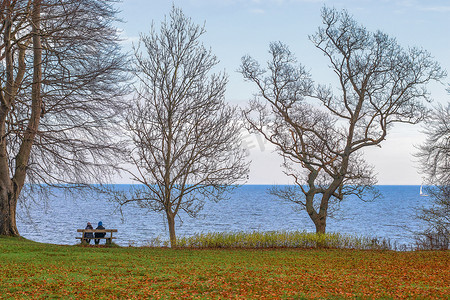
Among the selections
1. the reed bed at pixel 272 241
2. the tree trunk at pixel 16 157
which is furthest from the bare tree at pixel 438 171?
the tree trunk at pixel 16 157

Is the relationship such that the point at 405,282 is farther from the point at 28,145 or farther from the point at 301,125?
the point at 28,145

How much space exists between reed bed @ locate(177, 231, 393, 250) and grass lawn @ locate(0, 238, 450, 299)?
7.88 feet

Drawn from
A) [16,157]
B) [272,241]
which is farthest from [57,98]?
[272,241]

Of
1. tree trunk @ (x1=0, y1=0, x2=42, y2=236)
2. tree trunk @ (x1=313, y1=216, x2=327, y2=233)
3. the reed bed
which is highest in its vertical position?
tree trunk @ (x1=0, y1=0, x2=42, y2=236)

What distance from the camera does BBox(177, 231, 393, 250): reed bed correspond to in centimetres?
2041

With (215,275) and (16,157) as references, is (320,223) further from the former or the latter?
(16,157)

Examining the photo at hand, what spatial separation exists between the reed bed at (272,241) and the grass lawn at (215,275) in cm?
240

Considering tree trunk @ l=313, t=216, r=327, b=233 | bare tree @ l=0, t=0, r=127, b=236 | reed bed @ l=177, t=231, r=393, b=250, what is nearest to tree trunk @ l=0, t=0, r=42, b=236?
bare tree @ l=0, t=0, r=127, b=236

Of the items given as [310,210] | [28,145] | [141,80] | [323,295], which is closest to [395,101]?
[310,210]

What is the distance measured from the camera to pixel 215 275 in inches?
466

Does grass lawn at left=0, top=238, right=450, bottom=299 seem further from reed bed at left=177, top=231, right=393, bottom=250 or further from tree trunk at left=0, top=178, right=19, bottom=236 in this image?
tree trunk at left=0, top=178, right=19, bottom=236

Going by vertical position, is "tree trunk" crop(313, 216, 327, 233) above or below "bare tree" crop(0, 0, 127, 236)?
below

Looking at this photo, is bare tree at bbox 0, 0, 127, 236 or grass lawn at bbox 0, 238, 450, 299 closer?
grass lawn at bbox 0, 238, 450, 299

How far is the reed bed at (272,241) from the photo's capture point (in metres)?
20.4
